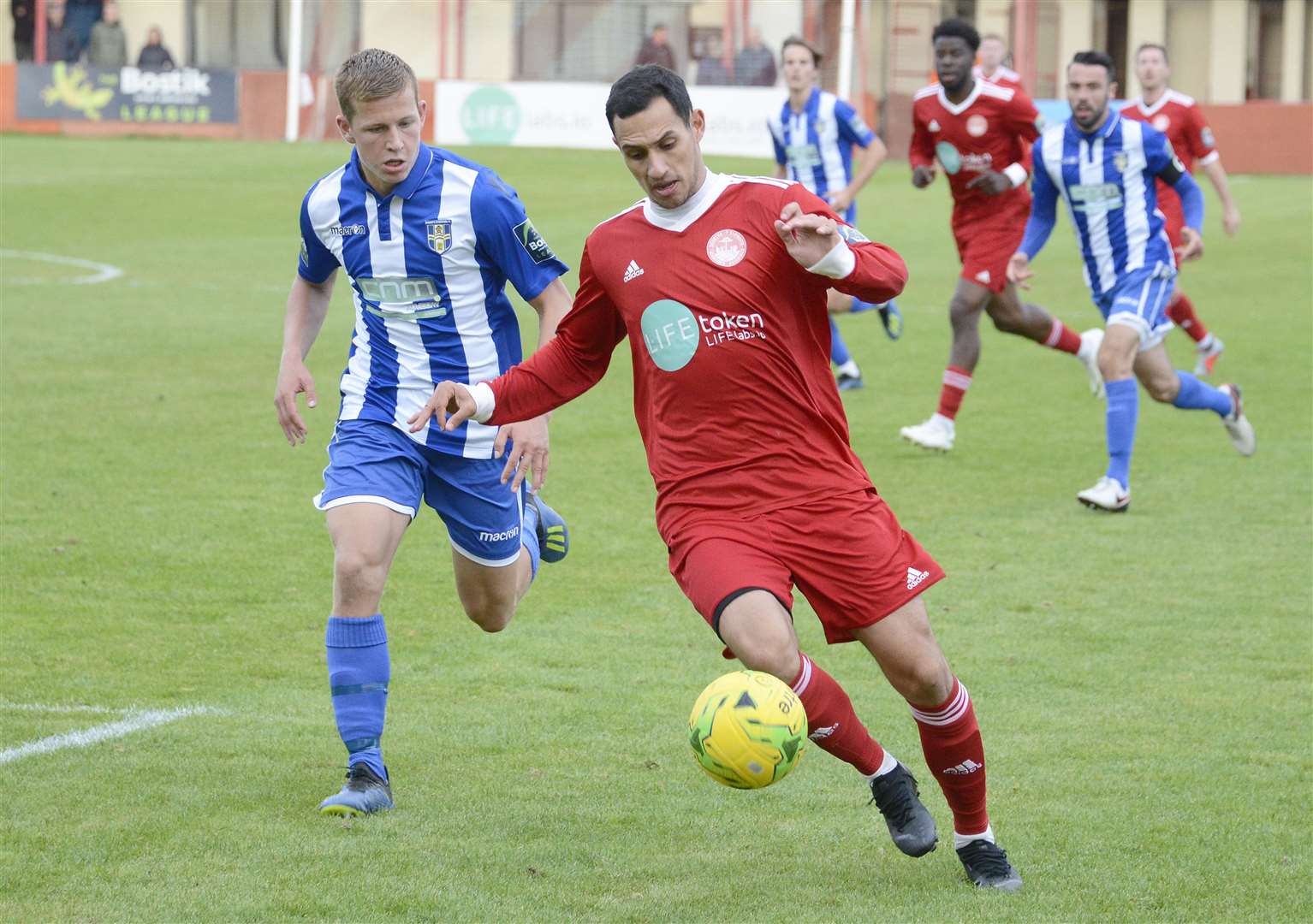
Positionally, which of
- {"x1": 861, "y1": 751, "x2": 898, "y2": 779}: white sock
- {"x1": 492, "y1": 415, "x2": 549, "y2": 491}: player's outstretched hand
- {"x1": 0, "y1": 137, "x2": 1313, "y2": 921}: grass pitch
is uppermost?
{"x1": 492, "y1": 415, "x2": 549, "y2": 491}: player's outstretched hand

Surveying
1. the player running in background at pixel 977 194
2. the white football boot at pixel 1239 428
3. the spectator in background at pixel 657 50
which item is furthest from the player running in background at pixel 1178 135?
the spectator in background at pixel 657 50

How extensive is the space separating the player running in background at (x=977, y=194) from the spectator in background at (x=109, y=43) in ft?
89.1

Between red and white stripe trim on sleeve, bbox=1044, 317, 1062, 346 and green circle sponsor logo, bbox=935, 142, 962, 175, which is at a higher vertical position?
green circle sponsor logo, bbox=935, 142, 962, 175

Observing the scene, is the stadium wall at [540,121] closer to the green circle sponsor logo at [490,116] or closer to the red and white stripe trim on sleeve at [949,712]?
the green circle sponsor logo at [490,116]

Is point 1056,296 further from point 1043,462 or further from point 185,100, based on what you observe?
point 185,100

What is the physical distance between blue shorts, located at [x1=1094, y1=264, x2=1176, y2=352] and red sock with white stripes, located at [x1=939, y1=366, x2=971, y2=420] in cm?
137

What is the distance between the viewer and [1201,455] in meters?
11.4

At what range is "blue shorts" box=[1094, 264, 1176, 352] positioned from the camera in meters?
9.92

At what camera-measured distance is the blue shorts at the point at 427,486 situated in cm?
543

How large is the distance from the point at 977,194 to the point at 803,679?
25.6 feet

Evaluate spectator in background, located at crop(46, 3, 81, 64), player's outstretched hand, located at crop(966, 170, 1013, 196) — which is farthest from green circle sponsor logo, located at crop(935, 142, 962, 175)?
spectator in background, located at crop(46, 3, 81, 64)

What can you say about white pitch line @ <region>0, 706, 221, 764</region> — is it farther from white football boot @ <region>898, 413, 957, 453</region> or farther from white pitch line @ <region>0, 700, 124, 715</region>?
white football boot @ <region>898, 413, 957, 453</region>

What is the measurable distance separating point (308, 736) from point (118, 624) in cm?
162

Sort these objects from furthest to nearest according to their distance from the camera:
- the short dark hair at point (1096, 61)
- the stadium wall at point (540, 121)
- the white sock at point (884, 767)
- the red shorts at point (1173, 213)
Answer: the stadium wall at point (540, 121) → the red shorts at point (1173, 213) → the short dark hair at point (1096, 61) → the white sock at point (884, 767)
